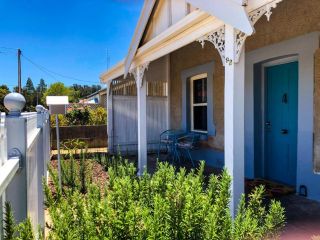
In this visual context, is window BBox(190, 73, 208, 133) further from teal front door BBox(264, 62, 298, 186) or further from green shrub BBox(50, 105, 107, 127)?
green shrub BBox(50, 105, 107, 127)

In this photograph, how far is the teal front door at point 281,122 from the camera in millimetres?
5324

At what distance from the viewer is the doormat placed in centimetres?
491

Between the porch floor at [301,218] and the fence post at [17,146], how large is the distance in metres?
2.81

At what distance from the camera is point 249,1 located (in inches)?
130

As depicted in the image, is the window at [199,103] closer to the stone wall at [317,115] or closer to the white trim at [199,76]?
the white trim at [199,76]

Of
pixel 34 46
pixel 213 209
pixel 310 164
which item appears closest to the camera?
pixel 213 209

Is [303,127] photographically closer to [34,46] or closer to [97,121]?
[97,121]

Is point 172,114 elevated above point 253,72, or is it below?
below

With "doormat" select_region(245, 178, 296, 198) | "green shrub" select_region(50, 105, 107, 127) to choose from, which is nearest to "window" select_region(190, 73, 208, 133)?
"doormat" select_region(245, 178, 296, 198)

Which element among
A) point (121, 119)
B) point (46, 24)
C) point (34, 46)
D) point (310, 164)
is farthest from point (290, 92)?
point (34, 46)

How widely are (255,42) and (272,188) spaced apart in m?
2.81

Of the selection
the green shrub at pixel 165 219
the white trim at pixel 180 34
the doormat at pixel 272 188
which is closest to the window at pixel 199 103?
the white trim at pixel 180 34

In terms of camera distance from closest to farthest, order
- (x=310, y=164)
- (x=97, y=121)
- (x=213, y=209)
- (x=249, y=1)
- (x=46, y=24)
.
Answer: (x=213, y=209) < (x=249, y=1) < (x=310, y=164) < (x=97, y=121) < (x=46, y=24)

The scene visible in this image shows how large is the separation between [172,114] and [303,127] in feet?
17.7
